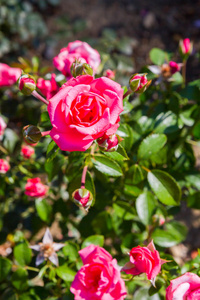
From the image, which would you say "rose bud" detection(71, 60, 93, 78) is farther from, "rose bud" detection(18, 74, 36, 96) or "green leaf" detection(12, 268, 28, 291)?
"green leaf" detection(12, 268, 28, 291)

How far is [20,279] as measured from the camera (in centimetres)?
122

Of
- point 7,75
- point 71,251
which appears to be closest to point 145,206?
point 71,251

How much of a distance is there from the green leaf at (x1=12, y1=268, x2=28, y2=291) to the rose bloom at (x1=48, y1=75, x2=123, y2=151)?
0.71 meters

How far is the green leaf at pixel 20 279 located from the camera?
1216mm

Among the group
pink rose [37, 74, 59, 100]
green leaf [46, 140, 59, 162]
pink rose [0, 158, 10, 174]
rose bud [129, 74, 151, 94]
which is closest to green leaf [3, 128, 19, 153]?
pink rose [0, 158, 10, 174]

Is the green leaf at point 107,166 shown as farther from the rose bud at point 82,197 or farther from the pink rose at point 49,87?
the pink rose at point 49,87

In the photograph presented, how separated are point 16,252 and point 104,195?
0.45 metres

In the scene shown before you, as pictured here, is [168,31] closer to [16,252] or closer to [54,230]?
[54,230]

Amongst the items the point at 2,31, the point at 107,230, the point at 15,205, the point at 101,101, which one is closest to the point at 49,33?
the point at 2,31

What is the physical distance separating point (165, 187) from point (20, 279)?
698mm

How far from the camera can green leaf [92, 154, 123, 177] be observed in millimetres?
1014

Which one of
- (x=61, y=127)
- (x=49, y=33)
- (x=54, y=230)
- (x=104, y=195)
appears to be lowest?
(x=54, y=230)

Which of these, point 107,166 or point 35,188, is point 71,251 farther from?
point 107,166

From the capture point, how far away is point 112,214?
1446 millimetres
